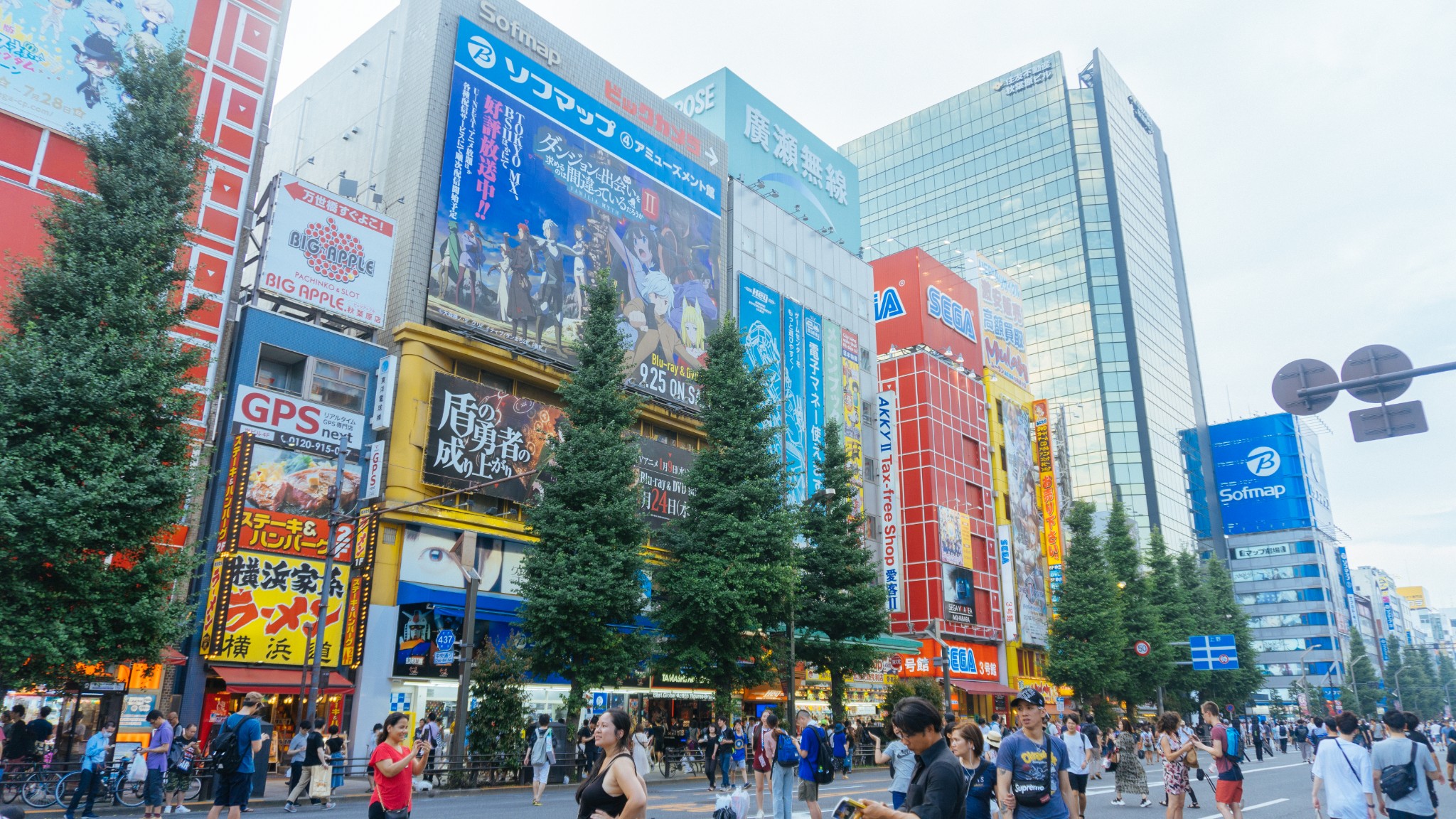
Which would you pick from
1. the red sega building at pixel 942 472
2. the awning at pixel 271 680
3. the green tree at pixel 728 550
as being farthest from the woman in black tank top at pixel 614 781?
the red sega building at pixel 942 472

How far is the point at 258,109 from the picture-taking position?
2552 centimetres

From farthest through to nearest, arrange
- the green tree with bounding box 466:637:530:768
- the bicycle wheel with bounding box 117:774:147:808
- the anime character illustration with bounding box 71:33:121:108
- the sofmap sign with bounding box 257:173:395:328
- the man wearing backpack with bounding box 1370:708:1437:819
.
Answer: the sofmap sign with bounding box 257:173:395:328 < the anime character illustration with bounding box 71:33:121:108 < the green tree with bounding box 466:637:530:768 < the bicycle wheel with bounding box 117:774:147:808 < the man wearing backpack with bounding box 1370:708:1437:819

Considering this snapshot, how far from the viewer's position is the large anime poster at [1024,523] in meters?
52.3

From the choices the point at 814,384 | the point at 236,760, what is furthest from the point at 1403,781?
the point at 814,384

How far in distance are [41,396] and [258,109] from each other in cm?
1550

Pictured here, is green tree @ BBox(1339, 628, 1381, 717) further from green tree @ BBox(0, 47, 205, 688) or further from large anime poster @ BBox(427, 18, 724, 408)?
green tree @ BBox(0, 47, 205, 688)

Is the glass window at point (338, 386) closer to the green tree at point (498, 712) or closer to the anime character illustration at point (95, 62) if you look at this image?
the anime character illustration at point (95, 62)

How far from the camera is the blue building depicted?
9425 centimetres

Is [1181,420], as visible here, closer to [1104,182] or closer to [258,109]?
[1104,182]

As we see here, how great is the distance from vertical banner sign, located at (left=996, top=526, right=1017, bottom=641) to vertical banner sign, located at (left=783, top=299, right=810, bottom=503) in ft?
58.4

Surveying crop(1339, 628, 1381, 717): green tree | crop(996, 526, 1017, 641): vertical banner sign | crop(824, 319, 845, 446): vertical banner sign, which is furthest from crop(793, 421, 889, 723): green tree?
crop(1339, 628, 1381, 717): green tree

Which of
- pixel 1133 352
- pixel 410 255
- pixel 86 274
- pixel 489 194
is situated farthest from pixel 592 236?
pixel 1133 352

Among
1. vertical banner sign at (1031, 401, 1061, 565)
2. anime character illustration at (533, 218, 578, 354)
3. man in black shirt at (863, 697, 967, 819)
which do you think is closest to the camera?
man in black shirt at (863, 697, 967, 819)

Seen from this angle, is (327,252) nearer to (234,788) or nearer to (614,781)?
(234,788)
